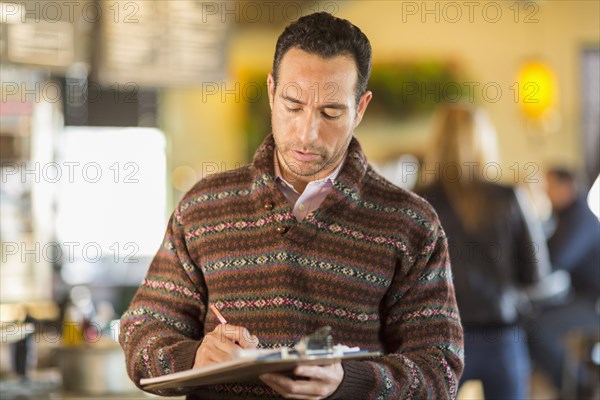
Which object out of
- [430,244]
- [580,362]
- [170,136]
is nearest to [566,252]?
[580,362]

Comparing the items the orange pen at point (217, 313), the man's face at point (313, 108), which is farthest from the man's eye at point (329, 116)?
the orange pen at point (217, 313)

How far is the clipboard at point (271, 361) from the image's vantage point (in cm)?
146

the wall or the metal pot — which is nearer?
the metal pot

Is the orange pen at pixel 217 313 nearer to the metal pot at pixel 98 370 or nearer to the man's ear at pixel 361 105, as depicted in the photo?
the man's ear at pixel 361 105

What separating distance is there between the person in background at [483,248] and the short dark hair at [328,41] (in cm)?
190

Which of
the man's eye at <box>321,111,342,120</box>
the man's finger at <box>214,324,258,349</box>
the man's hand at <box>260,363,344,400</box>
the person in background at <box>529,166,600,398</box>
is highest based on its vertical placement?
the man's eye at <box>321,111,342,120</box>

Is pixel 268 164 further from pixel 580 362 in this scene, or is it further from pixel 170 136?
pixel 170 136

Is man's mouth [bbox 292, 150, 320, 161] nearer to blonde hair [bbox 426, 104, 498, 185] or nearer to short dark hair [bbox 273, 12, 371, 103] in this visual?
short dark hair [bbox 273, 12, 371, 103]

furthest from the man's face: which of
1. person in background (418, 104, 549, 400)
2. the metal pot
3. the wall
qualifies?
the wall

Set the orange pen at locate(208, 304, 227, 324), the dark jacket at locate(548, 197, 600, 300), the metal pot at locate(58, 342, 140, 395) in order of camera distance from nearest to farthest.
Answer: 1. the orange pen at locate(208, 304, 227, 324)
2. the metal pot at locate(58, 342, 140, 395)
3. the dark jacket at locate(548, 197, 600, 300)

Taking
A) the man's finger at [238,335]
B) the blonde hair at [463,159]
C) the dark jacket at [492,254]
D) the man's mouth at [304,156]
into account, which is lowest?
the dark jacket at [492,254]

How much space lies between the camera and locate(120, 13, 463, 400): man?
1.78 meters

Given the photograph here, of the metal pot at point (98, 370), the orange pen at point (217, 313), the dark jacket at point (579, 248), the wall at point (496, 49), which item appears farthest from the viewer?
the wall at point (496, 49)

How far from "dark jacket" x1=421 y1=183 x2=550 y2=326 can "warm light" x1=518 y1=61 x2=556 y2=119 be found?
433 cm
